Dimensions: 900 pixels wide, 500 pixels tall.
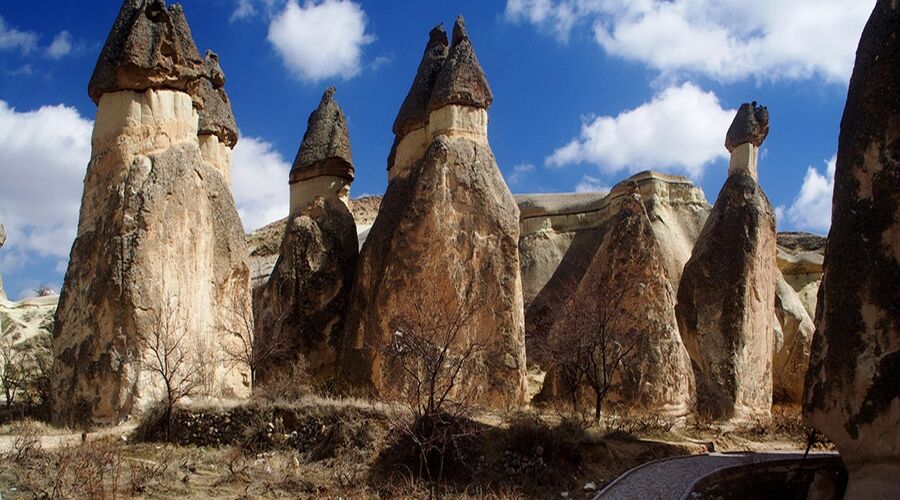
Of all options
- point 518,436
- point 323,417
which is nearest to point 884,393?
point 518,436

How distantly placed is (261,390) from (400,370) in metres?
2.12

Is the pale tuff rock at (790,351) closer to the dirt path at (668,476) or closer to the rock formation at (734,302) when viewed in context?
the rock formation at (734,302)

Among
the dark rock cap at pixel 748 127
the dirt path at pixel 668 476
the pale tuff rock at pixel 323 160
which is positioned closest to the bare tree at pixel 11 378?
the pale tuff rock at pixel 323 160

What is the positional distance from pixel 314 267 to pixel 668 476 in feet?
29.2

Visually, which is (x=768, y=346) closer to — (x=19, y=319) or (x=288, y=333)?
(x=288, y=333)

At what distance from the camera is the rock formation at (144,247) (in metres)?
12.2

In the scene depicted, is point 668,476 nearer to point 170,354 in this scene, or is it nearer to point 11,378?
point 170,354

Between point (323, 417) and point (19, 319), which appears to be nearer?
point (323, 417)

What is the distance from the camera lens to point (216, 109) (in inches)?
704

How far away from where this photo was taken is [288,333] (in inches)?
654

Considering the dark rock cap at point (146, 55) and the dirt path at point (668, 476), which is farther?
the dark rock cap at point (146, 55)

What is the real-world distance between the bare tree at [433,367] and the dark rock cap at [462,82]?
3671 mm

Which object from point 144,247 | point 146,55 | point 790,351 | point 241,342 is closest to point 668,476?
point 241,342

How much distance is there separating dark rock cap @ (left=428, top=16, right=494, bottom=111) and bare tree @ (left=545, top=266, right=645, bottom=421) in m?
3.99
